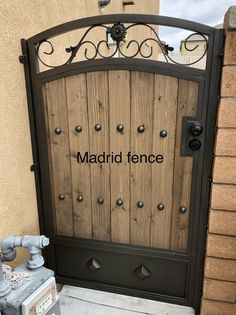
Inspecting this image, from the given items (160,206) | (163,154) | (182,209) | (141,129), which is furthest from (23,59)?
(182,209)

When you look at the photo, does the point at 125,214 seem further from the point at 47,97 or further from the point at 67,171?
the point at 47,97

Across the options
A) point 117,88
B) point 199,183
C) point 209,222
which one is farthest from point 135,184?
point 117,88

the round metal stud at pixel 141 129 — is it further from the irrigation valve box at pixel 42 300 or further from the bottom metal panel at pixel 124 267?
the irrigation valve box at pixel 42 300

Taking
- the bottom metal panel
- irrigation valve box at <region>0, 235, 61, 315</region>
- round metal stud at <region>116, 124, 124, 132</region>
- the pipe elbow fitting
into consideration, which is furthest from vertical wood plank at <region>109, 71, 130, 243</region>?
the pipe elbow fitting

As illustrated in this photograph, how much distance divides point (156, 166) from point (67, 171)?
673 mm

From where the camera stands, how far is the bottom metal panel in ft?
5.77

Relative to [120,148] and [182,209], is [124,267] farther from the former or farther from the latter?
[120,148]

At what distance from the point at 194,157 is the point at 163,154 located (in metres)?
0.20

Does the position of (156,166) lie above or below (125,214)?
above

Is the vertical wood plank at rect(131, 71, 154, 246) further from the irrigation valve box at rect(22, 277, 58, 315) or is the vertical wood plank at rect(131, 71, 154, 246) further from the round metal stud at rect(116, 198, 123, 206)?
the irrigation valve box at rect(22, 277, 58, 315)

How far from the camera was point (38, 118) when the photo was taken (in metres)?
1.71

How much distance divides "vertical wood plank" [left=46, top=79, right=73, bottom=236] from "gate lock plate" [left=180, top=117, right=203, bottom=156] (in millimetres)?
820

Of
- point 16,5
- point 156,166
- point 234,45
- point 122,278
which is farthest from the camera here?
point 122,278

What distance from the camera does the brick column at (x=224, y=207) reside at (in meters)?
1.33
